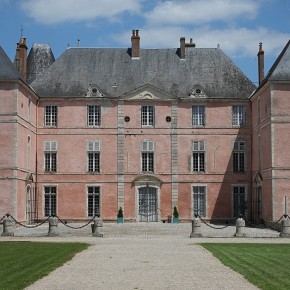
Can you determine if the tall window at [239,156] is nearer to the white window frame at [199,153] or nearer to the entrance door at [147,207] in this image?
the white window frame at [199,153]

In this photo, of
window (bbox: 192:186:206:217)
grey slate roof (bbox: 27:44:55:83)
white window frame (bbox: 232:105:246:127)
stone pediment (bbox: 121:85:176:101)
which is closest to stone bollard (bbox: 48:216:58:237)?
window (bbox: 192:186:206:217)

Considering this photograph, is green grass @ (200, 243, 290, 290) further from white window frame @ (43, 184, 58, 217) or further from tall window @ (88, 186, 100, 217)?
white window frame @ (43, 184, 58, 217)

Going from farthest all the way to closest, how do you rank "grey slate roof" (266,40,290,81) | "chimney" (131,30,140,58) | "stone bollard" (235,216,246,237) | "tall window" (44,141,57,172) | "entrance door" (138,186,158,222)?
"chimney" (131,30,140,58), "tall window" (44,141,57,172), "entrance door" (138,186,158,222), "grey slate roof" (266,40,290,81), "stone bollard" (235,216,246,237)

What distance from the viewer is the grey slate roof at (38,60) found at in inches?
1309

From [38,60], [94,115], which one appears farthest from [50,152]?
[38,60]

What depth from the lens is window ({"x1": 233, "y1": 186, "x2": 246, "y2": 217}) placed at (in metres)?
31.2

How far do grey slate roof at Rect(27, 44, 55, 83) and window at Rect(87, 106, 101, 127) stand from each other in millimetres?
3606

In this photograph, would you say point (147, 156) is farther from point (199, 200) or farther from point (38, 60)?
point (38, 60)

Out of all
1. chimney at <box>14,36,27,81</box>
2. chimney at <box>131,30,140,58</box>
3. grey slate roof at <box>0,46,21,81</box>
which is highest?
chimney at <box>131,30,140,58</box>

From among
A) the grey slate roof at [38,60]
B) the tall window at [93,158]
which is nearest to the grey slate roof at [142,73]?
the grey slate roof at [38,60]

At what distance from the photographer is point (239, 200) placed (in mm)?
31234

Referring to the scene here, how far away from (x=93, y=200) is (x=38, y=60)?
27.4ft

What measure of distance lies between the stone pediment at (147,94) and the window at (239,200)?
5.57 meters

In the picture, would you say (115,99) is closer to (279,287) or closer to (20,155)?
(20,155)
